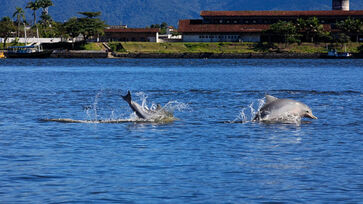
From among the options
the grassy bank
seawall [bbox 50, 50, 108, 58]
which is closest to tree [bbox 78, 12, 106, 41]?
seawall [bbox 50, 50, 108, 58]

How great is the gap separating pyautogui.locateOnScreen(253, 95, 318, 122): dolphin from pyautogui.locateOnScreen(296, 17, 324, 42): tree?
167 m

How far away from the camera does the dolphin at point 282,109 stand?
91.7 feet

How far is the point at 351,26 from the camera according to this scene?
19138cm

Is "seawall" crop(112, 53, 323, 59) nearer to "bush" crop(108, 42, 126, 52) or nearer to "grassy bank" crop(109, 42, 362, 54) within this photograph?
"grassy bank" crop(109, 42, 362, 54)

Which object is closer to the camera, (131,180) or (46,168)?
(131,180)

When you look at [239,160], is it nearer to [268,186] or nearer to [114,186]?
[268,186]

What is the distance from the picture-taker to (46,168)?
742 inches

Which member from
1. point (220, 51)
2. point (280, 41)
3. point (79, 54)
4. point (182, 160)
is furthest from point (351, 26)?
point (182, 160)

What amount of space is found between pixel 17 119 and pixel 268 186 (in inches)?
733

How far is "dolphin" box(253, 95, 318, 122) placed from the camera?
91.7ft

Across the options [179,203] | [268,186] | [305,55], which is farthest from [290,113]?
[305,55]

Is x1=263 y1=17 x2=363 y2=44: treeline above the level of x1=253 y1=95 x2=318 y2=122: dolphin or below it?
above

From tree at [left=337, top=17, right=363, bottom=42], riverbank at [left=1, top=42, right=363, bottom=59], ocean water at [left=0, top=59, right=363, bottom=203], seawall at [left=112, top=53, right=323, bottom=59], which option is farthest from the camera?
→ tree at [left=337, top=17, right=363, bottom=42]

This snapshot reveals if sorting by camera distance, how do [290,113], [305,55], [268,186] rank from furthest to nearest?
[305,55] < [290,113] < [268,186]
